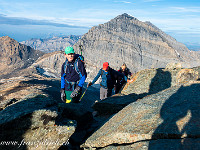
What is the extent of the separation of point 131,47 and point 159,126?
121m

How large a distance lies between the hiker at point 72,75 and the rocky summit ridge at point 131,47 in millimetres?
110524

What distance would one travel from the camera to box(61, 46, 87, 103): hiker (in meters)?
6.31

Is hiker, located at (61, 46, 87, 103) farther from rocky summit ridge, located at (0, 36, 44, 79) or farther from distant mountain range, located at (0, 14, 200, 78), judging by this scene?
rocky summit ridge, located at (0, 36, 44, 79)

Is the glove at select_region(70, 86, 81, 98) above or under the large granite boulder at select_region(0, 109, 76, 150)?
above

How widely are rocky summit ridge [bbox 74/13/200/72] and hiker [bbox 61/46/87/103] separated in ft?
363

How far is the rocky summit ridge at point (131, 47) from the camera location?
115 m

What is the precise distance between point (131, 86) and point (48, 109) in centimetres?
749

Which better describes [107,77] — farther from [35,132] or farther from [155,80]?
[35,132]

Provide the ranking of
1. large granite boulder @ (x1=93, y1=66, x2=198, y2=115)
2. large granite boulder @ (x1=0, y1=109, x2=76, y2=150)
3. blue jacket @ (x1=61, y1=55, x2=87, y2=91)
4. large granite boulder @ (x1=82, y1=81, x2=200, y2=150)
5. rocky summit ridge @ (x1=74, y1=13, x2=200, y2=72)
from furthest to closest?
rocky summit ridge @ (x1=74, y1=13, x2=200, y2=72), large granite boulder @ (x1=93, y1=66, x2=198, y2=115), blue jacket @ (x1=61, y1=55, x2=87, y2=91), large granite boulder @ (x1=0, y1=109, x2=76, y2=150), large granite boulder @ (x1=82, y1=81, x2=200, y2=150)

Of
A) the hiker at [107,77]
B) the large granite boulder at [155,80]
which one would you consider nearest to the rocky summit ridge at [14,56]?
the hiker at [107,77]

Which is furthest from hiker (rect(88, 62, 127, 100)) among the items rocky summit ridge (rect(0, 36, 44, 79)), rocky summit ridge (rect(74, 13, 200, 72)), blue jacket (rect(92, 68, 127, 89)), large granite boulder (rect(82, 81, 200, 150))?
rocky summit ridge (rect(0, 36, 44, 79))

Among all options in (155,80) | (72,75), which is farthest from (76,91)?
(155,80)

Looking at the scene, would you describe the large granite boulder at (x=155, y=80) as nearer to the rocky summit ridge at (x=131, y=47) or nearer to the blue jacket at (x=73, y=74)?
the blue jacket at (x=73, y=74)

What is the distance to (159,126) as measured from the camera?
4.09 meters
